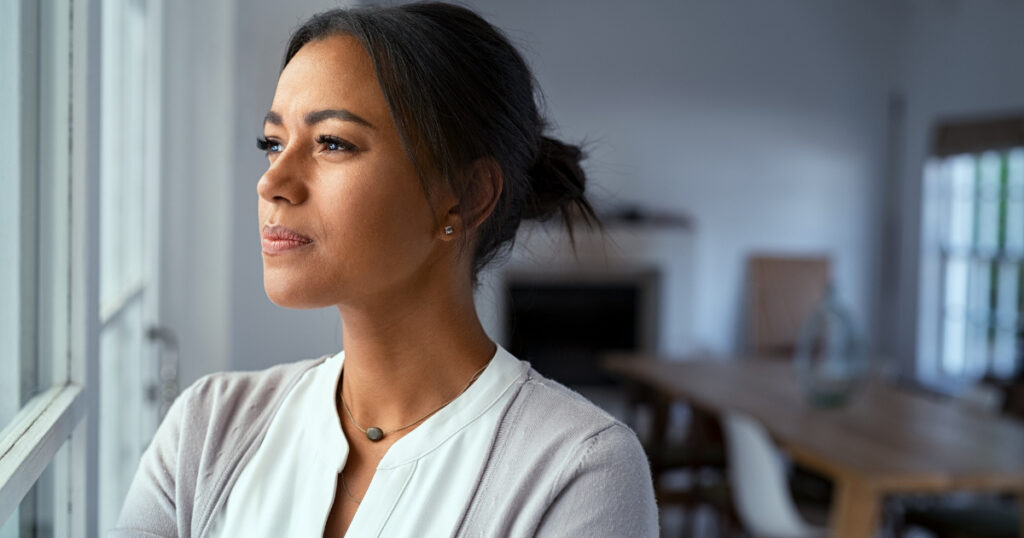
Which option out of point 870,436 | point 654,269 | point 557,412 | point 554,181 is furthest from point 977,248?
point 557,412

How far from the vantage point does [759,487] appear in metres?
3.07

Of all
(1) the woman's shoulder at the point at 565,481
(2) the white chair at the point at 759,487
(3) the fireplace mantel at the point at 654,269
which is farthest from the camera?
(3) the fireplace mantel at the point at 654,269

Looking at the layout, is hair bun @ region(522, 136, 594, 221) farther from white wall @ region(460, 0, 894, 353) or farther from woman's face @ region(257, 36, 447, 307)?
white wall @ region(460, 0, 894, 353)

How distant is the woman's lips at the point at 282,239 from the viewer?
0.96 meters

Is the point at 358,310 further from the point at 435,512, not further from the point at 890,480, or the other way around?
the point at 890,480

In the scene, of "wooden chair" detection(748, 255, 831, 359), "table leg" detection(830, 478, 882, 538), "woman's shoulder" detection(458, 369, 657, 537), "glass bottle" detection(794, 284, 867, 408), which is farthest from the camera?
"wooden chair" detection(748, 255, 831, 359)

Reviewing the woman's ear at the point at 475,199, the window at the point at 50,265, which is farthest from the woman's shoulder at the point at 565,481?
the window at the point at 50,265

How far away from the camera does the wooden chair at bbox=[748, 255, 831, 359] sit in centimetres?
696

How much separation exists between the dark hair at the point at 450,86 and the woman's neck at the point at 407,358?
116mm

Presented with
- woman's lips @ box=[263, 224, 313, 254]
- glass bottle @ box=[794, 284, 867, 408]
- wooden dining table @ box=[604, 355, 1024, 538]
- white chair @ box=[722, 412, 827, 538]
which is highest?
woman's lips @ box=[263, 224, 313, 254]

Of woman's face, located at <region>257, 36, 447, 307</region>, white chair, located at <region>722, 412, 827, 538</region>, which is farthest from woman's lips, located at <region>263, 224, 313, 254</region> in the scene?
white chair, located at <region>722, 412, 827, 538</region>

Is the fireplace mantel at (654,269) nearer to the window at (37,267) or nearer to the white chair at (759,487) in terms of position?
the white chair at (759,487)

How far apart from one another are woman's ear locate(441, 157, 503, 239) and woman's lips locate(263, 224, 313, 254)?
160 mm

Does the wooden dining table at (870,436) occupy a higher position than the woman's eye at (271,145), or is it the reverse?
the woman's eye at (271,145)
